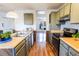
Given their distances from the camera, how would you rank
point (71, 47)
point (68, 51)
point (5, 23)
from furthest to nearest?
1. point (5, 23)
2. point (68, 51)
3. point (71, 47)

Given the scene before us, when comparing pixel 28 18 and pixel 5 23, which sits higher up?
pixel 28 18

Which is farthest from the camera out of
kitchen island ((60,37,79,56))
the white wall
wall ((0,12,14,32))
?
the white wall

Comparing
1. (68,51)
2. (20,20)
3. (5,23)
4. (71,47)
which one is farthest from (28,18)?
(71,47)

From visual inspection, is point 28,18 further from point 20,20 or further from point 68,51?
point 68,51

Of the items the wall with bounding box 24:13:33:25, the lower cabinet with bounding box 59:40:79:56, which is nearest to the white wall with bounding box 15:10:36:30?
the wall with bounding box 24:13:33:25

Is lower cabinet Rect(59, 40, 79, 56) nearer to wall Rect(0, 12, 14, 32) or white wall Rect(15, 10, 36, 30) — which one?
white wall Rect(15, 10, 36, 30)

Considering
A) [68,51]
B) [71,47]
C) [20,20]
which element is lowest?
[68,51]

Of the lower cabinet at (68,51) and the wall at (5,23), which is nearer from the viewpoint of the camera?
the lower cabinet at (68,51)

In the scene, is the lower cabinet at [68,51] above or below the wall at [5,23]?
below

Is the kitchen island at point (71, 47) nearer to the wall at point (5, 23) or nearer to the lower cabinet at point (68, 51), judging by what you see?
the lower cabinet at point (68, 51)

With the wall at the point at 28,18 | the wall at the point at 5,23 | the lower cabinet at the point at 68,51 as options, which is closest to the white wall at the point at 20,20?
the wall at the point at 28,18

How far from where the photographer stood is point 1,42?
2.34 metres

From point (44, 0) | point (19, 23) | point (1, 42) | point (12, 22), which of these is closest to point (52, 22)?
point (19, 23)

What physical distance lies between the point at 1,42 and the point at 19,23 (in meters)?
5.16
